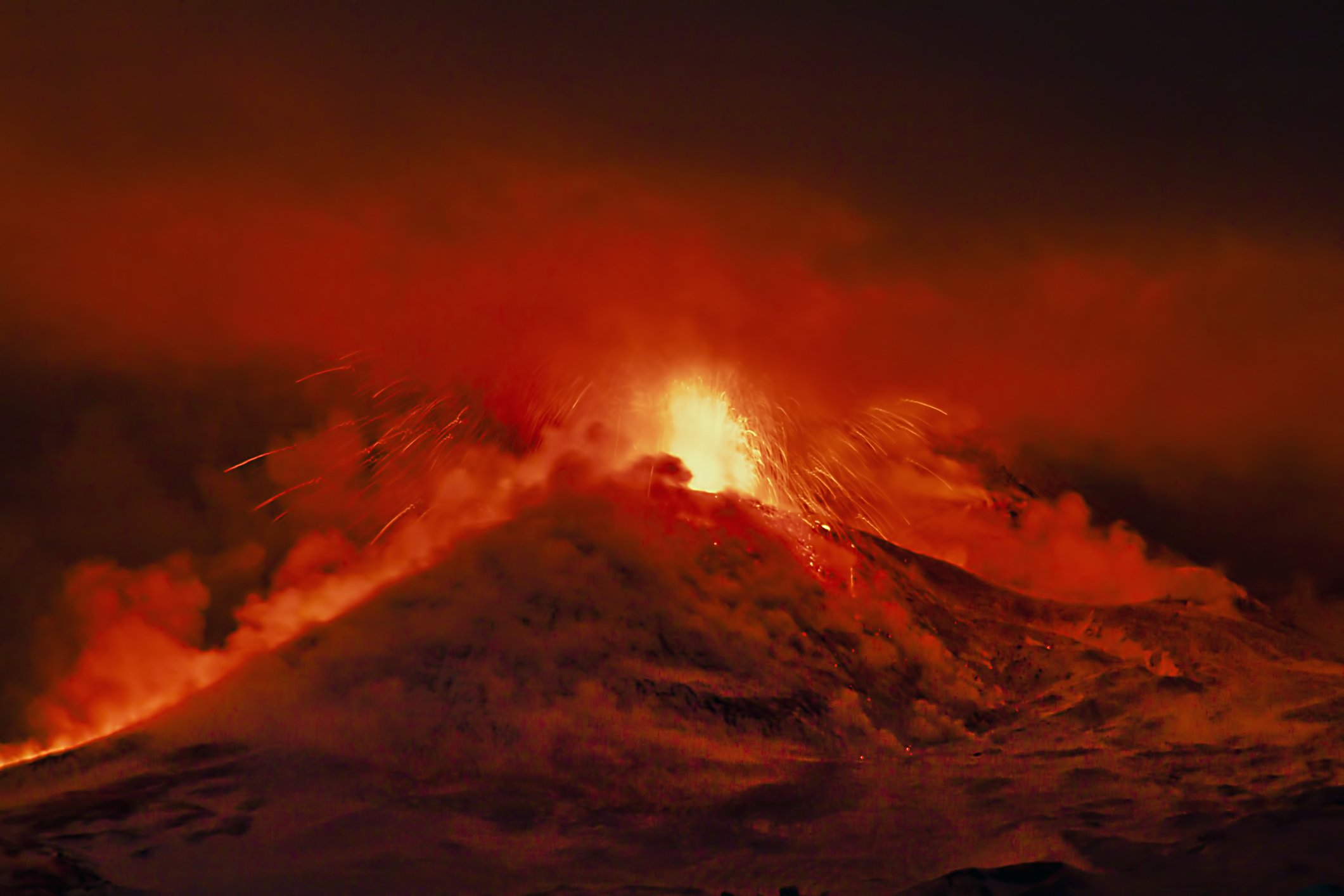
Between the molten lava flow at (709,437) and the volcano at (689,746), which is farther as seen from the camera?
the molten lava flow at (709,437)

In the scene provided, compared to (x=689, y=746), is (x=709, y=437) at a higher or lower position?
higher

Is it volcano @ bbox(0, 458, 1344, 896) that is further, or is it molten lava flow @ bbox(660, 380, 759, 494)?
molten lava flow @ bbox(660, 380, 759, 494)

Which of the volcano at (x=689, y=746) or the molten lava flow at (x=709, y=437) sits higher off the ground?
the molten lava flow at (x=709, y=437)

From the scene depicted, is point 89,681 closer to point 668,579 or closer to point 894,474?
point 668,579

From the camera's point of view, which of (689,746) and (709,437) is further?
(709,437)

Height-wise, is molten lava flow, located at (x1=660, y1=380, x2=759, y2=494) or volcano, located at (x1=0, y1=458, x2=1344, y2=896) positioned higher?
molten lava flow, located at (x1=660, y1=380, x2=759, y2=494)

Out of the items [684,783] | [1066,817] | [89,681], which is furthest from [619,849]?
A: [89,681]
